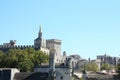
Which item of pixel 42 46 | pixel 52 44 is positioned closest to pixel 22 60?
pixel 42 46

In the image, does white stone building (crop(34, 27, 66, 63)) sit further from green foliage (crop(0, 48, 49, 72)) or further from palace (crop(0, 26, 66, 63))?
green foliage (crop(0, 48, 49, 72))

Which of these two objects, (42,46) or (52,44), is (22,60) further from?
(52,44)

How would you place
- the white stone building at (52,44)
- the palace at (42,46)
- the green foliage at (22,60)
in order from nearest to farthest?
the green foliage at (22,60) → the palace at (42,46) → the white stone building at (52,44)

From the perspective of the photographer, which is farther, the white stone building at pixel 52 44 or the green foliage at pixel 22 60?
the white stone building at pixel 52 44

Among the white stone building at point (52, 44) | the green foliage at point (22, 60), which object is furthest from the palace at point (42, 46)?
the green foliage at point (22, 60)

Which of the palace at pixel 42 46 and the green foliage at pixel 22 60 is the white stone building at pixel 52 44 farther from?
the green foliage at pixel 22 60

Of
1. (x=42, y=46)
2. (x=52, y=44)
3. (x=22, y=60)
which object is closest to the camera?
(x=22, y=60)

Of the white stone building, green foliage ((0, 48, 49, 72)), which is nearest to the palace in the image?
the white stone building

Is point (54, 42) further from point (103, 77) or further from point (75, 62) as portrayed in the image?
point (103, 77)

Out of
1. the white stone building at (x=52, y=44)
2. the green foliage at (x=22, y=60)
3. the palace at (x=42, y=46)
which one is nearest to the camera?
the green foliage at (x=22, y=60)

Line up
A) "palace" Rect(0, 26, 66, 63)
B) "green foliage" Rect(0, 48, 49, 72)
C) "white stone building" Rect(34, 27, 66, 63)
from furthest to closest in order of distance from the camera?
1. "white stone building" Rect(34, 27, 66, 63)
2. "palace" Rect(0, 26, 66, 63)
3. "green foliage" Rect(0, 48, 49, 72)

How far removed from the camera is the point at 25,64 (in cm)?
8588

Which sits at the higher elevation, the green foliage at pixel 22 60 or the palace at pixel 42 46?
the palace at pixel 42 46

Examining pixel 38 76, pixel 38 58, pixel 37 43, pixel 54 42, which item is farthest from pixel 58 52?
pixel 38 76
